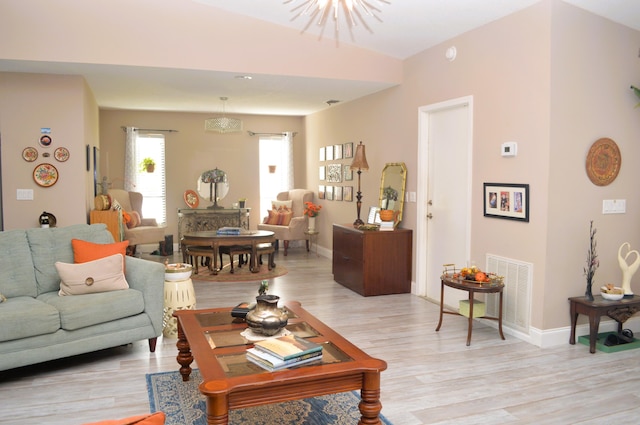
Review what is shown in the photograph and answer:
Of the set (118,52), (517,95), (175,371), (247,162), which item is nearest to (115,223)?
(118,52)

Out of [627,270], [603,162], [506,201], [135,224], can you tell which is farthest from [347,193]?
[627,270]

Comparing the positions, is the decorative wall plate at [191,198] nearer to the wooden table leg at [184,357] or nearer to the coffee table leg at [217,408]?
the wooden table leg at [184,357]

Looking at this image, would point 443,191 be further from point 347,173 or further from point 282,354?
point 282,354

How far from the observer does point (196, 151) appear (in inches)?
370

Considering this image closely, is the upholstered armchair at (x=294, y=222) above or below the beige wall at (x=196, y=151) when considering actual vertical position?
below

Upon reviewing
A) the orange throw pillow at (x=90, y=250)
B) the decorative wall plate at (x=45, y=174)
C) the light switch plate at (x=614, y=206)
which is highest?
the decorative wall plate at (x=45, y=174)

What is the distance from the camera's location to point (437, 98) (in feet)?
17.8

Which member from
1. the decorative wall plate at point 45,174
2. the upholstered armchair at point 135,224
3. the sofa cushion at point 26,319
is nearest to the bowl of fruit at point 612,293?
the sofa cushion at point 26,319

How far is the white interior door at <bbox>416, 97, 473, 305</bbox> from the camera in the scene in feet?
16.8

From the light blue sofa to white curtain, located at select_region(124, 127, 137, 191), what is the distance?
4924mm

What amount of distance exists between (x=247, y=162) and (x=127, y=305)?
614 cm

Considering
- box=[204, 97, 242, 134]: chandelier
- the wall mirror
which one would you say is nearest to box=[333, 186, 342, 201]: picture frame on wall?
the wall mirror

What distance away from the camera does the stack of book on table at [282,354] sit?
2.30 metres

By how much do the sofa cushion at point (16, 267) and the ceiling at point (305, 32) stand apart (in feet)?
6.75
